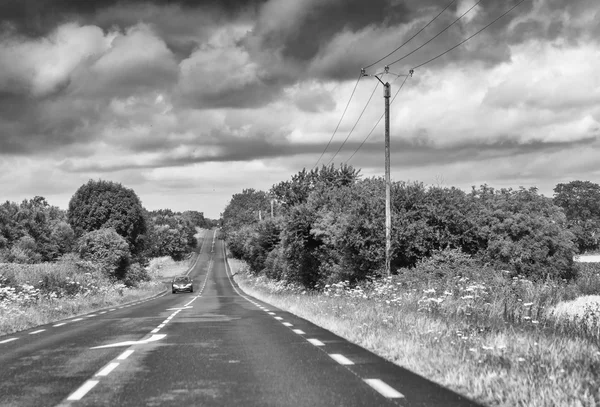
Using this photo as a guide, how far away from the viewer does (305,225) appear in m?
37.6

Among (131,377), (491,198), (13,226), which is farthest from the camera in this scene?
(13,226)

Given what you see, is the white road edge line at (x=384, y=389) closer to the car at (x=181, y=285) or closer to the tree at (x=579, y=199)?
the car at (x=181, y=285)

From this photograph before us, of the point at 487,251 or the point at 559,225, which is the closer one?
the point at 487,251

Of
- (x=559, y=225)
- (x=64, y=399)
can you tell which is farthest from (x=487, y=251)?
(x=64, y=399)

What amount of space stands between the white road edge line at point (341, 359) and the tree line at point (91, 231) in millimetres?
52147

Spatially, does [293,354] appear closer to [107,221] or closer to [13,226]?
[107,221]

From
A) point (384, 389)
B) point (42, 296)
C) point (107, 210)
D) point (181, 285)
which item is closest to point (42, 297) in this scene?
point (42, 296)

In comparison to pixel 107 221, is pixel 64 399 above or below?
below

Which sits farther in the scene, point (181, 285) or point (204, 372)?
point (181, 285)

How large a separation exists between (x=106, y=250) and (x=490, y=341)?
189 ft

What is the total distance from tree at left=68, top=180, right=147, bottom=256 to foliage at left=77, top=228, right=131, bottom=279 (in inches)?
503

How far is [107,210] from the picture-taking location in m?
76.0

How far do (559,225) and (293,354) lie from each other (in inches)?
1205

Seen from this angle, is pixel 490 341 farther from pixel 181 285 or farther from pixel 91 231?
pixel 91 231
